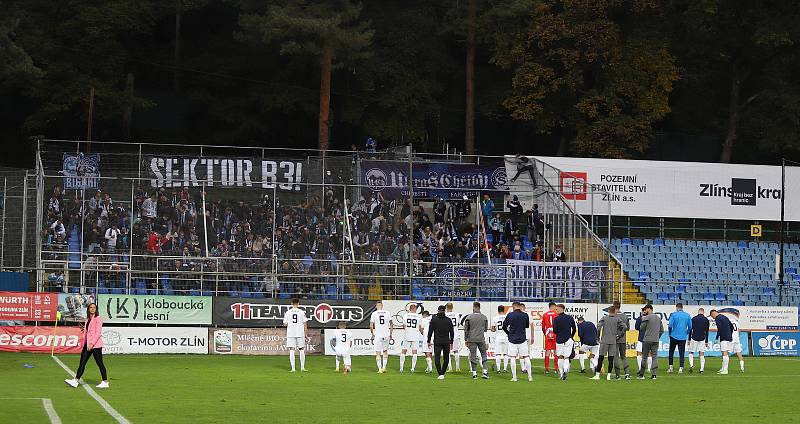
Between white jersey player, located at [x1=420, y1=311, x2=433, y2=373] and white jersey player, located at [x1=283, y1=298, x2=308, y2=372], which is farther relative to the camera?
white jersey player, located at [x1=420, y1=311, x2=433, y2=373]

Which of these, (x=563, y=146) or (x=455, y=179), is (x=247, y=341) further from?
(x=563, y=146)

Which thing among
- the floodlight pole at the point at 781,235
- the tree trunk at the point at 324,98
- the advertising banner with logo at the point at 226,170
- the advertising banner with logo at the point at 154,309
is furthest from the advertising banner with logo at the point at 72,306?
the floodlight pole at the point at 781,235

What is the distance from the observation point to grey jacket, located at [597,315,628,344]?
2808 centimetres

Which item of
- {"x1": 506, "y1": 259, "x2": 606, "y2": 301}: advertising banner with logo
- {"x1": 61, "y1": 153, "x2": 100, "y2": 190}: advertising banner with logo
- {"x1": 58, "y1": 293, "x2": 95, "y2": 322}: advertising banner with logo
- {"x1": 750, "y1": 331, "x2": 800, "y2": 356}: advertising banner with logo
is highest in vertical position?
{"x1": 61, "y1": 153, "x2": 100, "y2": 190}: advertising banner with logo

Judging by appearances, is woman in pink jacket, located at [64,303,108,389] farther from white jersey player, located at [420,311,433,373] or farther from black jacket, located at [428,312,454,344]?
white jersey player, located at [420,311,433,373]

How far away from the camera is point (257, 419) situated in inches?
705

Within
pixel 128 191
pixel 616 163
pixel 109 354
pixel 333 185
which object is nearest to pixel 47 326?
pixel 109 354

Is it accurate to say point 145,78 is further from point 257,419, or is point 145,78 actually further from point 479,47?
point 257,419

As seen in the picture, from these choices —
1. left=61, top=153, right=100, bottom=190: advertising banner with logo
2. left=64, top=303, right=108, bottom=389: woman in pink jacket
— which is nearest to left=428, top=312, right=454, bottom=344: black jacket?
left=64, top=303, right=108, bottom=389: woman in pink jacket

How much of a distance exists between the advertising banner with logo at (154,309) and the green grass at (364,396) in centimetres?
286

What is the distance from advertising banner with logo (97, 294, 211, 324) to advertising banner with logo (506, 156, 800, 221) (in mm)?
16934

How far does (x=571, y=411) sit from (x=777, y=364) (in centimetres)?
1809

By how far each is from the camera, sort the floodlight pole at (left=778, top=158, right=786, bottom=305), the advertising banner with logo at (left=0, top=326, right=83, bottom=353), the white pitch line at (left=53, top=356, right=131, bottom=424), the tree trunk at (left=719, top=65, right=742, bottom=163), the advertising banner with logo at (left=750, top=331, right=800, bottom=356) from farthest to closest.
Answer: the tree trunk at (left=719, top=65, right=742, bottom=163)
the floodlight pole at (left=778, top=158, right=786, bottom=305)
the advertising banner with logo at (left=750, top=331, right=800, bottom=356)
the advertising banner with logo at (left=0, top=326, right=83, bottom=353)
the white pitch line at (left=53, top=356, right=131, bottom=424)

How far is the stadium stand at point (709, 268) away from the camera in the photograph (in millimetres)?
45312
